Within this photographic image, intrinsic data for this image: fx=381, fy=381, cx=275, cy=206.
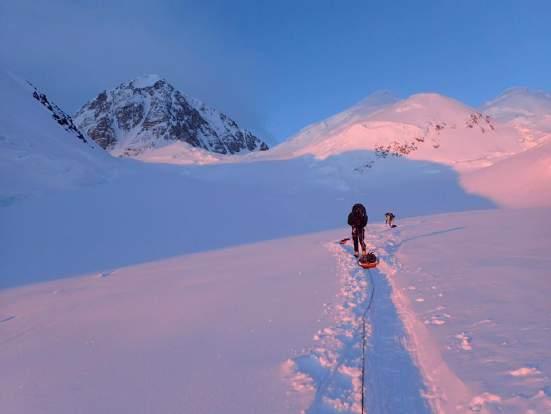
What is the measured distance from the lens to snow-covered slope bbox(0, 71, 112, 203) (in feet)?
69.4

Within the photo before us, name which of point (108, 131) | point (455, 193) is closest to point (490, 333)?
point (455, 193)

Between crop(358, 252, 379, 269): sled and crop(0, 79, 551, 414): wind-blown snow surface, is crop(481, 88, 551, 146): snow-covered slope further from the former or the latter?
crop(358, 252, 379, 269): sled

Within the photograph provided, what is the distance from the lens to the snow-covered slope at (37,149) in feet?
69.4

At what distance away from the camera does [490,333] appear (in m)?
4.86

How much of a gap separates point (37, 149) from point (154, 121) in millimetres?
145793

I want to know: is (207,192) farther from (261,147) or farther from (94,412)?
(261,147)

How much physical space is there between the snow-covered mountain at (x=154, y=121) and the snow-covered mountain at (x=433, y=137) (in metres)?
108

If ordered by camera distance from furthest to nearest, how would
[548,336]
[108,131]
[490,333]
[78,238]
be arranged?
1. [108,131]
2. [78,238]
3. [490,333]
4. [548,336]

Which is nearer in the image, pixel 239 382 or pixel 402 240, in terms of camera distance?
pixel 239 382

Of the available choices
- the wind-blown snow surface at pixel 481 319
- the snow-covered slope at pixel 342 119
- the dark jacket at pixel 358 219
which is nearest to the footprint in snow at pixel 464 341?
the wind-blown snow surface at pixel 481 319

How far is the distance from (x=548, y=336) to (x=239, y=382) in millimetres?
3685

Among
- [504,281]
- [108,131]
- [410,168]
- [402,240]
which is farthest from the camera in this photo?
[108,131]

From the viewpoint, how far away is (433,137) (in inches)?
1882

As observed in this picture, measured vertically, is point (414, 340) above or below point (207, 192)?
below
